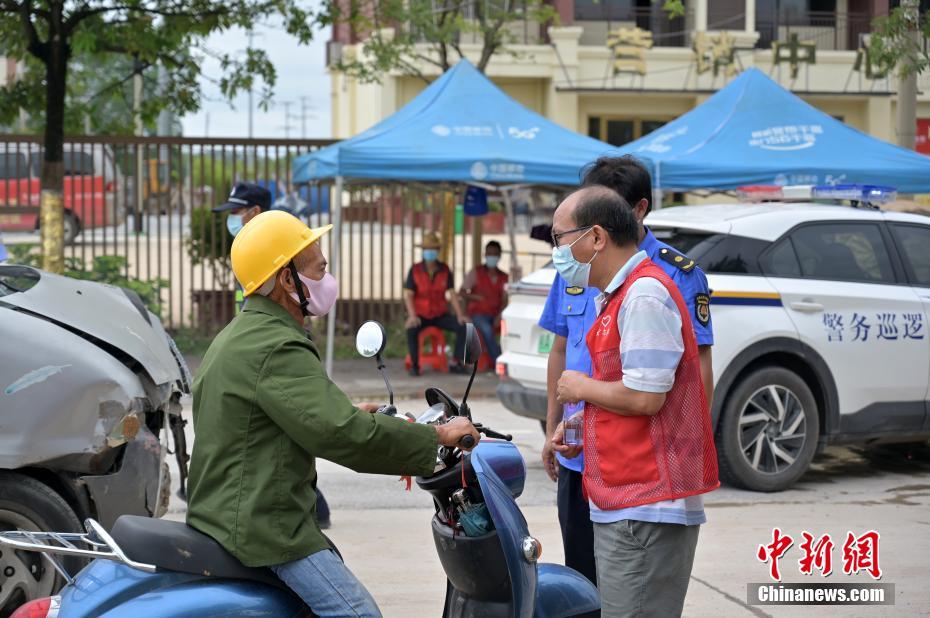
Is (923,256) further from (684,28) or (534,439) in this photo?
(684,28)

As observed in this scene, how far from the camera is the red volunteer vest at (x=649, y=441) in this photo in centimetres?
346

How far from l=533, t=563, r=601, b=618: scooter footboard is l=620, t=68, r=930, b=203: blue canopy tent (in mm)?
9540

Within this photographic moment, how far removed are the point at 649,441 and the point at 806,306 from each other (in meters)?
5.39

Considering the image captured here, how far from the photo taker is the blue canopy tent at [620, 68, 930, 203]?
44.1ft

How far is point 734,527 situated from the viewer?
7617 mm

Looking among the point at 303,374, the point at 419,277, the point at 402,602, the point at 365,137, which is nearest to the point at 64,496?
the point at 402,602

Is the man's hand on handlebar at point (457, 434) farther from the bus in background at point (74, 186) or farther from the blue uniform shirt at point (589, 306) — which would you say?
the bus in background at point (74, 186)

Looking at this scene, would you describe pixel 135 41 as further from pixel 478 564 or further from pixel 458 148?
pixel 478 564

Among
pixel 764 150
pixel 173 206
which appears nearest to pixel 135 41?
pixel 173 206

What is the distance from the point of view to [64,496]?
5.45m

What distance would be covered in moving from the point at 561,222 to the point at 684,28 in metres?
36.0

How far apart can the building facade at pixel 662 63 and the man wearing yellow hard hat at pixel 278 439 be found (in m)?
32.8

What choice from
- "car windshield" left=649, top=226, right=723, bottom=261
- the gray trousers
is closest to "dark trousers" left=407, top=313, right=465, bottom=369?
"car windshield" left=649, top=226, right=723, bottom=261

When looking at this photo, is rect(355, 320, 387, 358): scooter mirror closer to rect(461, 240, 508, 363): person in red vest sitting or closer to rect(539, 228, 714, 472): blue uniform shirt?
rect(539, 228, 714, 472): blue uniform shirt
